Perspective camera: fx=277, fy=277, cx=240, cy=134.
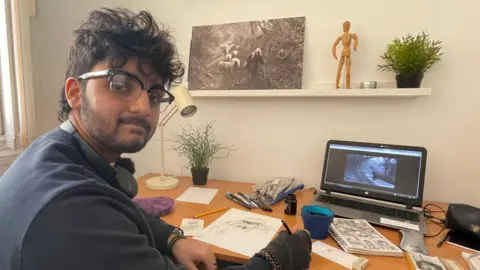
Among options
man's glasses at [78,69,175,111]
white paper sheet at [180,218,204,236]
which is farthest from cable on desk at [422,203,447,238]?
man's glasses at [78,69,175,111]

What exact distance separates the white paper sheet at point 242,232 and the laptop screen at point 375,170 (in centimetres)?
44

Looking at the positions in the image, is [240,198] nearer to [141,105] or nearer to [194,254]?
[194,254]

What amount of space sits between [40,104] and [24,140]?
0.43 m

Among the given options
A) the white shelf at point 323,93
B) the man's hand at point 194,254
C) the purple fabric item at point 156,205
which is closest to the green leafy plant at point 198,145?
the white shelf at point 323,93

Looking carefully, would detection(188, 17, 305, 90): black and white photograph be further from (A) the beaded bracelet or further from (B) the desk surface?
(A) the beaded bracelet

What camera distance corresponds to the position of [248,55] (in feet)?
5.21

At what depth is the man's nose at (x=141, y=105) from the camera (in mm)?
761

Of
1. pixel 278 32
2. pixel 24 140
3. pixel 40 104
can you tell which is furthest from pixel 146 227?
pixel 40 104

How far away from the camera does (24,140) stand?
5.41ft

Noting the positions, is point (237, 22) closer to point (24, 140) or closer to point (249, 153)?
point (249, 153)

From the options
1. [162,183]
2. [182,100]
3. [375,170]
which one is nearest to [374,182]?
[375,170]

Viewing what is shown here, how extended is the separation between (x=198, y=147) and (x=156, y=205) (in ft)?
1.56

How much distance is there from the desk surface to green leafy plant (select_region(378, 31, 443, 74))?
Answer: 0.69m

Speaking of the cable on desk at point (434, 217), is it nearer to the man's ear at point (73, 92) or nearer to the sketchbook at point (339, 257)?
the sketchbook at point (339, 257)
